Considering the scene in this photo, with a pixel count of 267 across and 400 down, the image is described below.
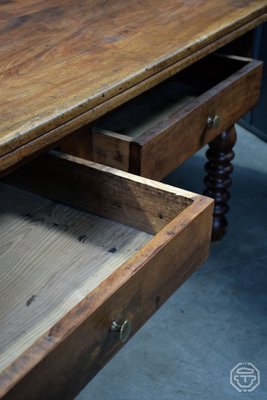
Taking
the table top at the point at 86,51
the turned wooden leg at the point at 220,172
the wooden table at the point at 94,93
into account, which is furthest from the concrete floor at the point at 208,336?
the table top at the point at 86,51

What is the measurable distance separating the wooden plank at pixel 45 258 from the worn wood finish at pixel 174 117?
12 centimetres

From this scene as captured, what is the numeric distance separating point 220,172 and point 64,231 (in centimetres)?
65

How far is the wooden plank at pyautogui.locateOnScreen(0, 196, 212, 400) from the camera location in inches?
23.9

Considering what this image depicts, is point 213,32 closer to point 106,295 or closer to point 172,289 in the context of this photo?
point 172,289

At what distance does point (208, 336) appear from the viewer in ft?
4.44

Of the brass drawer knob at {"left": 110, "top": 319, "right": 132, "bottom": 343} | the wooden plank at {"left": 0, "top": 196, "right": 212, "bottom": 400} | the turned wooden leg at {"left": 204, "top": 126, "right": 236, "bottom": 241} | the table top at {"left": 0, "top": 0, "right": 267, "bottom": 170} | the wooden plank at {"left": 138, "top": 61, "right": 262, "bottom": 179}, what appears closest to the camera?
the wooden plank at {"left": 0, "top": 196, "right": 212, "bottom": 400}

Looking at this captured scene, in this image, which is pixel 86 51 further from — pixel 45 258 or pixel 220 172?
pixel 220 172

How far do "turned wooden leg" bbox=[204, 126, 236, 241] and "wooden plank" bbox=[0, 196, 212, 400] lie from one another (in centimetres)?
60

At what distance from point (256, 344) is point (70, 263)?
577mm

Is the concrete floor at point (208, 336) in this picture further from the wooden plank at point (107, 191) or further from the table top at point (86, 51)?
the table top at point (86, 51)

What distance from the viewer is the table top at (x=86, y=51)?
84 centimetres

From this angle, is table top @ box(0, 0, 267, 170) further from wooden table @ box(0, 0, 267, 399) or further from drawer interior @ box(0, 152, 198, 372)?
drawer interior @ box(0, 152, 198, 372)

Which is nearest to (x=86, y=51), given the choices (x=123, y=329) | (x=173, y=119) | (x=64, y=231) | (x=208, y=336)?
(x=173, y=119)

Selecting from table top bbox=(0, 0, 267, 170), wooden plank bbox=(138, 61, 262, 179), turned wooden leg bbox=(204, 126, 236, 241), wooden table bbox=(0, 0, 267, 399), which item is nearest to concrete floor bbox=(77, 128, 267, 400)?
turned wooden leg bbox=(204, 126, 236, 241)
